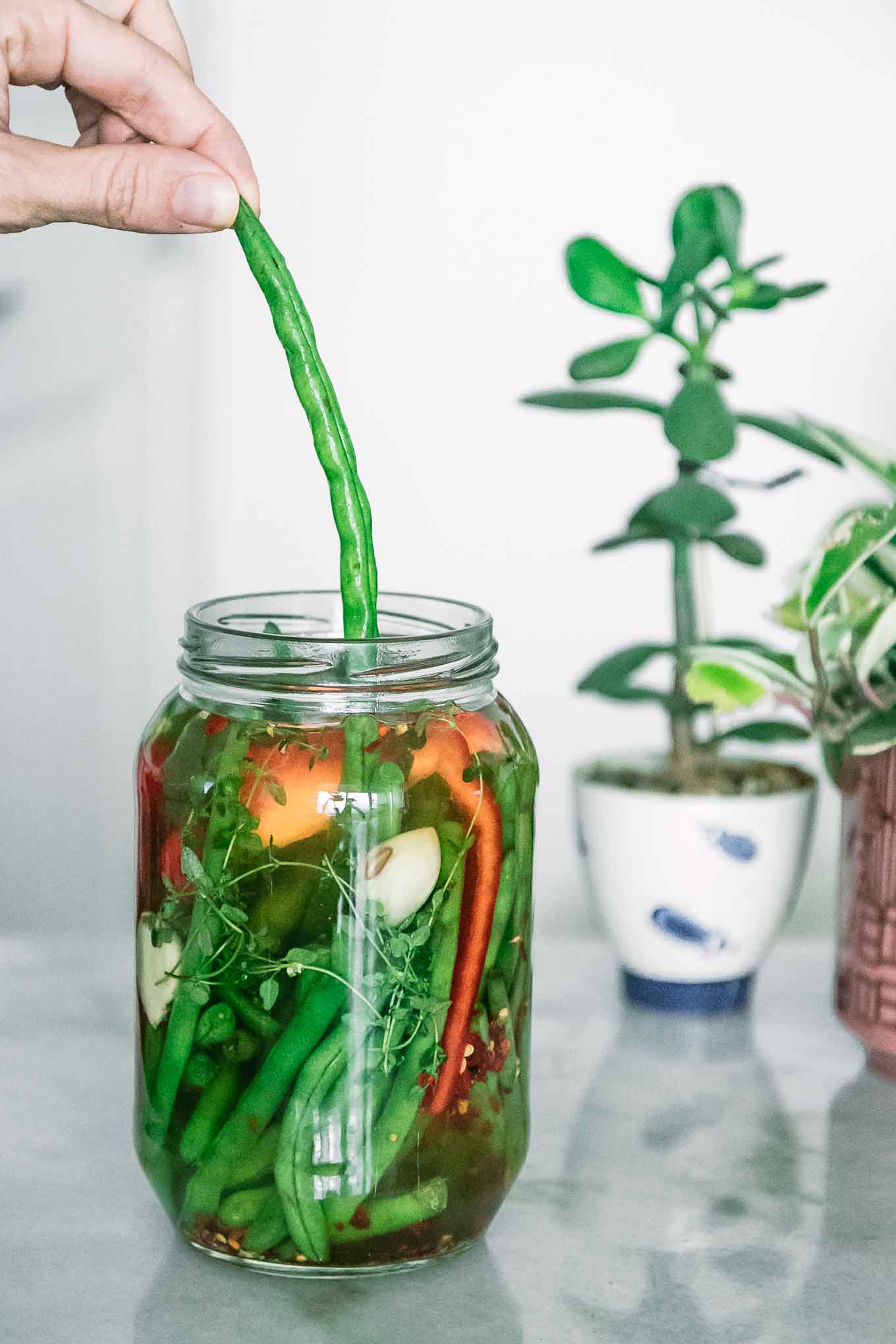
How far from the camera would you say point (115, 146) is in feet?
1.77

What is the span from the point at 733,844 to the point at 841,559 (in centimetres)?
18

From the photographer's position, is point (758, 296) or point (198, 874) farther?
point (758, 296)

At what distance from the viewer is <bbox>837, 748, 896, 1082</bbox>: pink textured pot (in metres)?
0.74

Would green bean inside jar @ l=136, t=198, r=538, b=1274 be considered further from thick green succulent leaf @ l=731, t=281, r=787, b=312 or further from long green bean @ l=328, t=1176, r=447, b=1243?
thick green succulent leaf @ l=731, t=281, r=787, b=312

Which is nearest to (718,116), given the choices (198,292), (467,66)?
(467,66)

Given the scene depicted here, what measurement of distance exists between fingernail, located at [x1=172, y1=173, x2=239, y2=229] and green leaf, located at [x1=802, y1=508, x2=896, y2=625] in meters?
0.36

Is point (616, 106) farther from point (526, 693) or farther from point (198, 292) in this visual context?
point (526, 693)

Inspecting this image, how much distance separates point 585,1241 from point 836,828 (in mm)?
735

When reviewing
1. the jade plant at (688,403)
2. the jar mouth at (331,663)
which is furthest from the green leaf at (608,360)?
the jar mouth at (331,663)

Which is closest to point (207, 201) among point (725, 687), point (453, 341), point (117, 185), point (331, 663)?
point (117, 185)

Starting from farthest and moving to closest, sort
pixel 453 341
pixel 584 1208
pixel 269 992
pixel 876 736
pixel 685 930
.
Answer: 1. pixel 453 341
2. pixel 685 930
3. pixel 876 736
4. pixel 584 1208
5. pixel 269 992

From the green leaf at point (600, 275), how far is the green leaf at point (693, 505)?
0.33 feet

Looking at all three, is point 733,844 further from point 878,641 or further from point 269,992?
point 269,992

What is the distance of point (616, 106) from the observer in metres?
1.15
